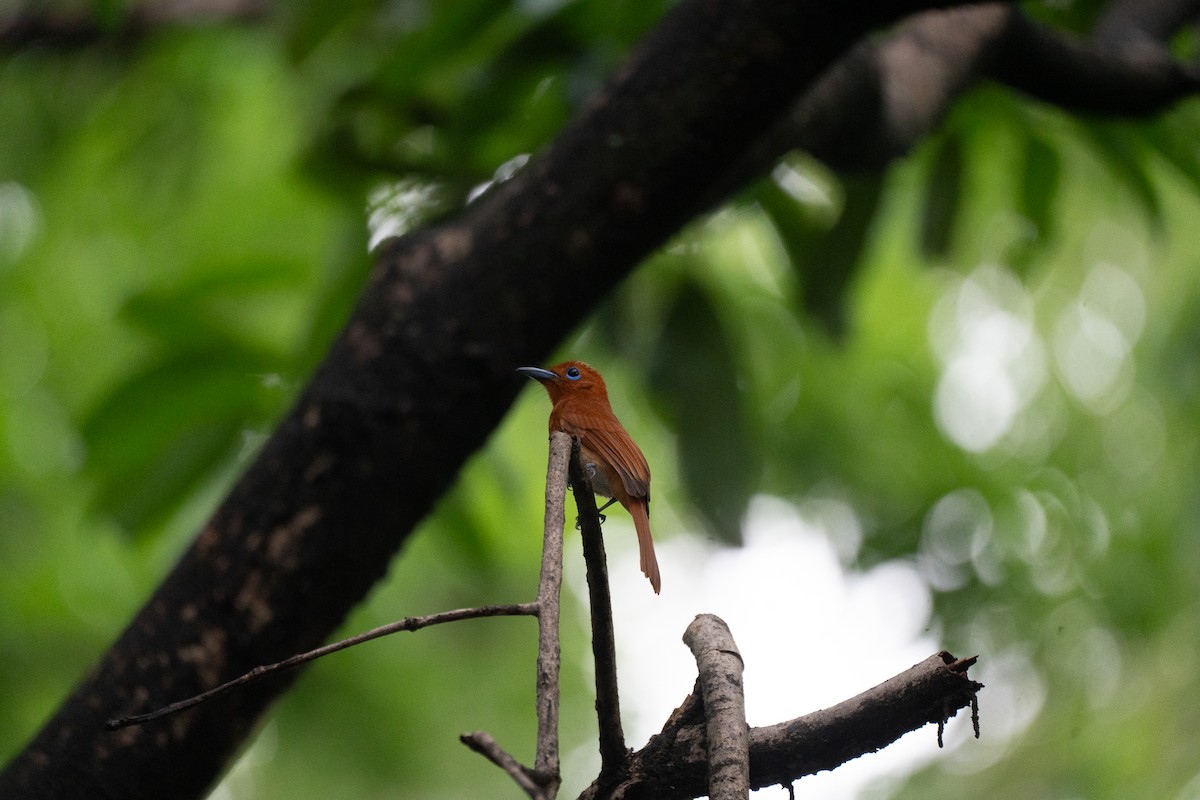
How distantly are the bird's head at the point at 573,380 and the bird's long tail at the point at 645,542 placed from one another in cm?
7

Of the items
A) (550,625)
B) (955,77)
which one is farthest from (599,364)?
(550,625)

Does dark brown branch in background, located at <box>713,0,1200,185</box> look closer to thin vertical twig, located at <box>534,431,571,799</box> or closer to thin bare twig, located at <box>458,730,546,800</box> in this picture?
thin vertical twig, located at <box>534,431,571,799</box>

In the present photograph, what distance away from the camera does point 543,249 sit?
64.9 inches

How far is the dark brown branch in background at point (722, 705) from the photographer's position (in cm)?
58

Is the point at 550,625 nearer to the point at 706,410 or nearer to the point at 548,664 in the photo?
the point at 548,664

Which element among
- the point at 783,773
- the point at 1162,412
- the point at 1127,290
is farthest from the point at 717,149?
the point at 1127,290

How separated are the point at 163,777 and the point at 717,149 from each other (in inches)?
46.1

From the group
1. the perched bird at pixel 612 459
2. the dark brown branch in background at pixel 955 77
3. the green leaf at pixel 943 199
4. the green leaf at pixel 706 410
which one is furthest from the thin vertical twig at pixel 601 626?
the green leaf at pixel 943 199

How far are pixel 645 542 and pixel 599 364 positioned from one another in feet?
6.01

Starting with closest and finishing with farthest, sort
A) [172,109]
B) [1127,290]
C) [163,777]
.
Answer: [163,777]
[172,109]
[1127,290]

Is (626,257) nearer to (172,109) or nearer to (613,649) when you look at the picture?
(613,649)

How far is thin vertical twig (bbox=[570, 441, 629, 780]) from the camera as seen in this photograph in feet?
1.97

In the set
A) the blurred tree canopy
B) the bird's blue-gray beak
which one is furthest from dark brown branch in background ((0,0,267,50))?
the bird's blue-gray beak

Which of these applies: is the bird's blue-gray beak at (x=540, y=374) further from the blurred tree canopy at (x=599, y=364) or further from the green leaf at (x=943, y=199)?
the green leaf at (x=943, y=199)
